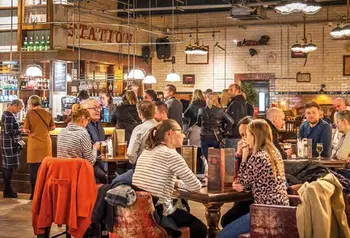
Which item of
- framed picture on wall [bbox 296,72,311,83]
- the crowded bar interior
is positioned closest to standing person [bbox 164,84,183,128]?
the crowded bar interior

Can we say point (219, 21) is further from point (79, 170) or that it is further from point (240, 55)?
point (79, 170)

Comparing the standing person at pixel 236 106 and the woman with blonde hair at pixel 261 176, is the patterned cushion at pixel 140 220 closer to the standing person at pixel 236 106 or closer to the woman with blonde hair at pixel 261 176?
the woman with blonde hair at pixel 261 176

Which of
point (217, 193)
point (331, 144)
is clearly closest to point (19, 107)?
point (331, 144)

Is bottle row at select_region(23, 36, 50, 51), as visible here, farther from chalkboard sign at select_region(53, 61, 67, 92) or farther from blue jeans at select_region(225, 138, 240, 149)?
blue jeans at select_region(225, 138, 240, 149)

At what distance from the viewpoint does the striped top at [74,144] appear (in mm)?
6512

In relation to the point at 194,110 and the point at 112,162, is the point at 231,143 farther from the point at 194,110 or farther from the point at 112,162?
the point at 112,162

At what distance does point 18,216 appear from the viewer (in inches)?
329

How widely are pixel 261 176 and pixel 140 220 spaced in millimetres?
968

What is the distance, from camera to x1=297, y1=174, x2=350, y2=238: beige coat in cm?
401

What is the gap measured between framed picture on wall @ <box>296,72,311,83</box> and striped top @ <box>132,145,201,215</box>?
14.1 m

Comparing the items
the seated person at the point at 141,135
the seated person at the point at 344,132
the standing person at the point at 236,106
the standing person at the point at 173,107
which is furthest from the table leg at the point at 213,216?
the standing person at the point at 236,106

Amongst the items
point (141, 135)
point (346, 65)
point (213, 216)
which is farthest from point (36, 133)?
point (346, 65)

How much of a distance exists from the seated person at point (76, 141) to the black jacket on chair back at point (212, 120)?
13.5ft

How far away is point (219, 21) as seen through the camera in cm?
1945
